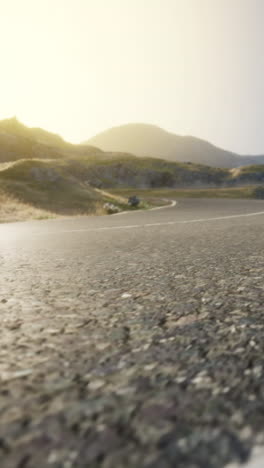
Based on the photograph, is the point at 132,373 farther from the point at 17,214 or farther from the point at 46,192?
the point at 46,192

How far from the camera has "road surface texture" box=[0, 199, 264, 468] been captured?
1091 millimetres

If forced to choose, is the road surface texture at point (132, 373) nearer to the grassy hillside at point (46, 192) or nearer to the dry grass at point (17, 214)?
the dry grass at point (17, 214)

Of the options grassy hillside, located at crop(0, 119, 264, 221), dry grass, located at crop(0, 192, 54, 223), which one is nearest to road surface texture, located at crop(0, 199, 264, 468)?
dry grass, located at crop(0, 192, 54, 223)

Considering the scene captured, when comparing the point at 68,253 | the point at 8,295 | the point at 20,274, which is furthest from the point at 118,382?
the point at 68,253

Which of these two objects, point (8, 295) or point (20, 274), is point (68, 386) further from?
point (20, 274)


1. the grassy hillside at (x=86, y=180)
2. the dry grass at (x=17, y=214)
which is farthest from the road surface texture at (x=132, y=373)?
the grassy hillside at (x=86, y=180)

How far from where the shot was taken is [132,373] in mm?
1593

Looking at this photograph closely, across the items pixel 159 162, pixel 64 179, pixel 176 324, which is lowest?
pixel 176 324

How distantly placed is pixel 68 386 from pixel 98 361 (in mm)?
261

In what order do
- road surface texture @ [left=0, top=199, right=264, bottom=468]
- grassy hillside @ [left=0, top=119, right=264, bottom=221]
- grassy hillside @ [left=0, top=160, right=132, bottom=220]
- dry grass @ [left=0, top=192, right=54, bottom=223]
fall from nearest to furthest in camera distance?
1. road surface texture @ [left=0, top=199, right=264, bottom=468]
2. dry grass @ [left=0, top=192, right=54, bottom=223]
3. grassy hillside @ [left=0, top=160, right=132, bottom=220]
4. grassy hillside @ [left=0, top=119, right=264, bottom=221]

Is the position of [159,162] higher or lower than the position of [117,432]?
higher

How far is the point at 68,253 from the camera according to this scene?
232 inches

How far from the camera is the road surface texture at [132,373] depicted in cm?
109

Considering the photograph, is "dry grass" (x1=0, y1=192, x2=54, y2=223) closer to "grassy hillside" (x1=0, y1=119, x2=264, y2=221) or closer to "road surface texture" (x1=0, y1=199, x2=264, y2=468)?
"grassy hillside" (x1=0, y1=119, x2=264, y2=221)
